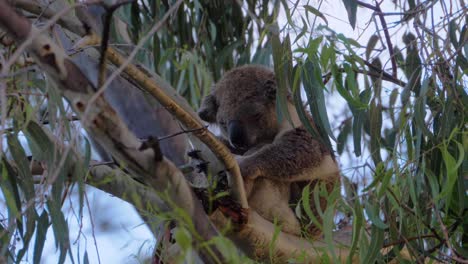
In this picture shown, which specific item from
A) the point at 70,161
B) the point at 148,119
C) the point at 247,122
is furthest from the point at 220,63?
the point at 70,161

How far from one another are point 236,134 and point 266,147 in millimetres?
215

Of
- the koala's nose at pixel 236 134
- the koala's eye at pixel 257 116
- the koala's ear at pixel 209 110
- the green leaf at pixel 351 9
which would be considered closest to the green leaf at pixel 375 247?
the green leaf at pixel 351 9

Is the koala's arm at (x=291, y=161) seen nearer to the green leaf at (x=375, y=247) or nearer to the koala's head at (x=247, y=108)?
the koala's head at (x=247, y=108)

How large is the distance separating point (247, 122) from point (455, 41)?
3.52 feet

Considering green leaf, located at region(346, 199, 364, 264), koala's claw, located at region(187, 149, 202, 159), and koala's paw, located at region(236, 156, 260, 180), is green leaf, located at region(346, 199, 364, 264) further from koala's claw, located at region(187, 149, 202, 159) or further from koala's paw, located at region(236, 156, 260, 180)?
koala's paw, located at region(236, 156, 260, 180)

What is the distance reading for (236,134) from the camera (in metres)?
3.25

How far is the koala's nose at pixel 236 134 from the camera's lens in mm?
3236

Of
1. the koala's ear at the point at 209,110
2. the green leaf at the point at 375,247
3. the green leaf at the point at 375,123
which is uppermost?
the koala's ear at the point at 209,110

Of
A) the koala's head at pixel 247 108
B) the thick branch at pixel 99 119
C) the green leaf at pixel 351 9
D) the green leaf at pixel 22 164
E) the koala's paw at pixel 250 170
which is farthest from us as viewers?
the koala's head at pixel 247 108

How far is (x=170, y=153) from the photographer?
2.96m

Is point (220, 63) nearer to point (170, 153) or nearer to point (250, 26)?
point (250, 26)

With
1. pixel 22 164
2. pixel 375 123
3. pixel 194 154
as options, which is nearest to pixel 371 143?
pixel 375 123

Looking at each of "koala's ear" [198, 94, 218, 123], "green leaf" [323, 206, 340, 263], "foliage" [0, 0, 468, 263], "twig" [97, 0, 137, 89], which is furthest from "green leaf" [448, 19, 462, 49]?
"twig" [97, 0, 137, 89]

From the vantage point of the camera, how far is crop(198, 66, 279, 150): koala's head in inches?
132
